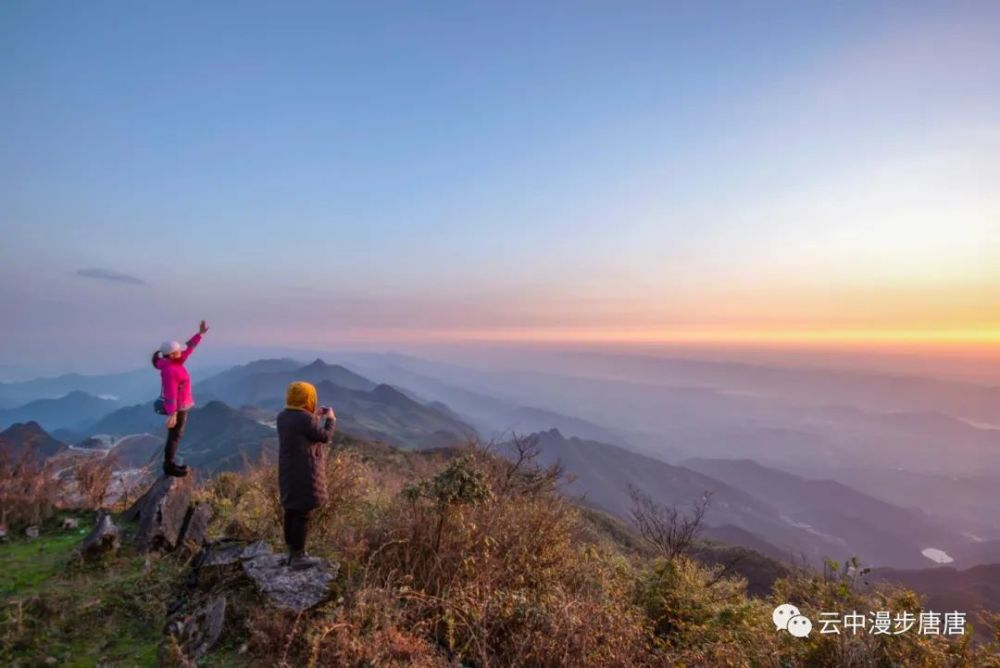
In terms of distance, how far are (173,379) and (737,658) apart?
9.63 metres

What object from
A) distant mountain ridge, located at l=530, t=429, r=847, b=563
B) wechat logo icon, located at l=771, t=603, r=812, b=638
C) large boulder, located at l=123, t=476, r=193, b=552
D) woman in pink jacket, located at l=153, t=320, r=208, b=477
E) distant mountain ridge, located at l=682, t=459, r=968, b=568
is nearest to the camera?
wechat logo icon, located at l=771, t=603, r=812, b=638

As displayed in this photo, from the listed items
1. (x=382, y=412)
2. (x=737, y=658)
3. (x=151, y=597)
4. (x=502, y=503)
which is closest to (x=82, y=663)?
(x=151, y=597)

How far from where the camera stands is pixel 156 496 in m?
7.88

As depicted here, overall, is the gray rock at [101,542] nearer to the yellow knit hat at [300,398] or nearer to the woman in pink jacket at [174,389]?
the woman in pink jacket at [174,389]

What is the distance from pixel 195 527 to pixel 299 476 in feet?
11.9

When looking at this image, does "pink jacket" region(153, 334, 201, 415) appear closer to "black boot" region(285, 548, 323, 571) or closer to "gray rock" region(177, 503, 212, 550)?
"gray rock" region(177, 503, 212, 550)

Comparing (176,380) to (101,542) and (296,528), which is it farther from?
(296,528)

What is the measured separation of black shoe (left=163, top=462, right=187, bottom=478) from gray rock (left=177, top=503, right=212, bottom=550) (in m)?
0.76

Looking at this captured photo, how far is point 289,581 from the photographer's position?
5434 mm

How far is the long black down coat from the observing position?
569 centimetres

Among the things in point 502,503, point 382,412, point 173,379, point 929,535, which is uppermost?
point 173,379

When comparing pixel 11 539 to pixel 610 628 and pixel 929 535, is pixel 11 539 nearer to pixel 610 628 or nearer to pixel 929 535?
pixel 610 628

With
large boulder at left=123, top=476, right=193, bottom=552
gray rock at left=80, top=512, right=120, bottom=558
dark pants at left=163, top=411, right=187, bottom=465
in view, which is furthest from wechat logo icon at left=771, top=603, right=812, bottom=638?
dark pants at left=163, top=411, right=187, bottom=465

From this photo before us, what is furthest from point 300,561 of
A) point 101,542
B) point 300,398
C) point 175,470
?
point 175,470
